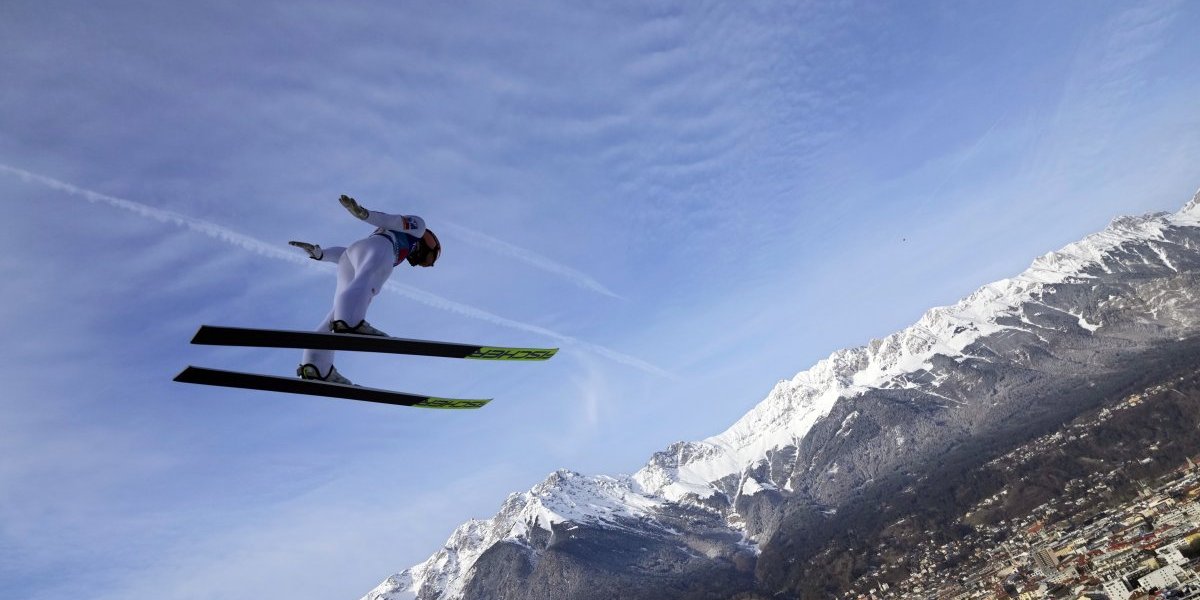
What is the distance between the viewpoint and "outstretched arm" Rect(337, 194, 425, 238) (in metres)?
9.70

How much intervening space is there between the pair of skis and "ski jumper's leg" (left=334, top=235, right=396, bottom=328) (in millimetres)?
478

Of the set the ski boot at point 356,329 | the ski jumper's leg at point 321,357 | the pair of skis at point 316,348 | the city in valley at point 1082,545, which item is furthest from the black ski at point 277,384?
the city in valley at point 1082,545

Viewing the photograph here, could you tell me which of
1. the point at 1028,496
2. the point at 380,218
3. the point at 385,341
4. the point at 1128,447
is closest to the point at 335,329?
the point at 385,341

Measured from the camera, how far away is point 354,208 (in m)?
9.76

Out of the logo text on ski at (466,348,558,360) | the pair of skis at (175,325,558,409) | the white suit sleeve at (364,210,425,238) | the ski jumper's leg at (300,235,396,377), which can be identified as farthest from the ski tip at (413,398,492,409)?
the white suit sleeve at (364,210,425,238)

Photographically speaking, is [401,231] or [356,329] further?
[401,231]

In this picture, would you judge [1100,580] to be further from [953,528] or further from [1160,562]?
[953,528]

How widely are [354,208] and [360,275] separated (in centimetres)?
120

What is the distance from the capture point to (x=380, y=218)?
1029cm

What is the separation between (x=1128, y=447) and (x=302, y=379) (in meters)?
213

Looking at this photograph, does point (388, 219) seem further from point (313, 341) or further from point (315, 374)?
point (315, 374)

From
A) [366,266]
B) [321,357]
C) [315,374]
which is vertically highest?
[366,266]

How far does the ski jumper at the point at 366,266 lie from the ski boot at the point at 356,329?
0.07 meters

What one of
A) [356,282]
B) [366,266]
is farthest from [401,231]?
[356,282]
